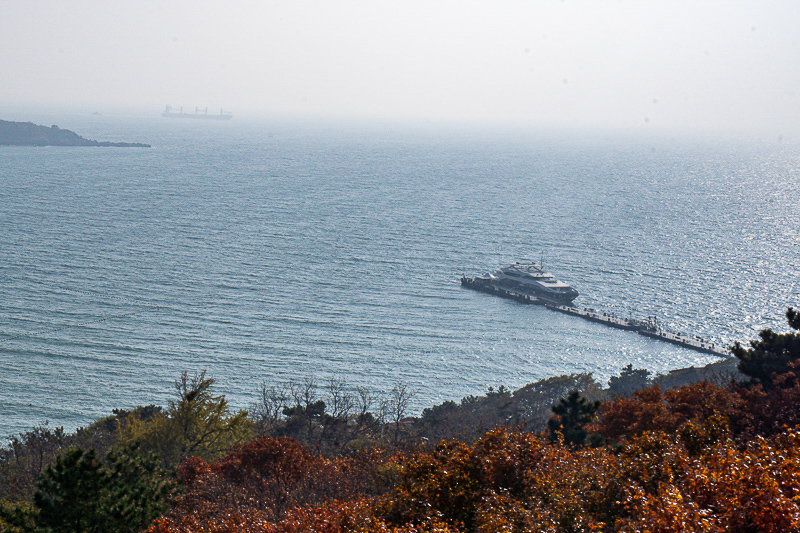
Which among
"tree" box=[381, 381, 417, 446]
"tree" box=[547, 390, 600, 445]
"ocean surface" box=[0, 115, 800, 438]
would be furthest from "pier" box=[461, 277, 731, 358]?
"tree" box=[547, 390, 600, 445]

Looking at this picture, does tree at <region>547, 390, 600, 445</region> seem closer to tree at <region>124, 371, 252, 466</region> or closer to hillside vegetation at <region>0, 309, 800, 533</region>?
hillside vegetation at <region>0, 309, 800, 533</region>

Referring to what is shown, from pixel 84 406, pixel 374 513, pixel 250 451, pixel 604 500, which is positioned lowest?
pixel 84 406

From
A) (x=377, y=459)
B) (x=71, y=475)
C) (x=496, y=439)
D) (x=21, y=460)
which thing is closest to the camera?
(x=71, y=475)

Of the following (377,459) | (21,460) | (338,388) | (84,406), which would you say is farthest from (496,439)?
(84,406)

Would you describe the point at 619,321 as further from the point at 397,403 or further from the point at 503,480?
the point at 503,480

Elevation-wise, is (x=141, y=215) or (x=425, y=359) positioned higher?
(x=141, y=215)

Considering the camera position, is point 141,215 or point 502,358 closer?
point 502,358

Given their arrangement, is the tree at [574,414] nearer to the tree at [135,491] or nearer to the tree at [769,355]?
the tree at [769,355]

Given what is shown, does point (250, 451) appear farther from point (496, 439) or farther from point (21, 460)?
point (21, 460)
